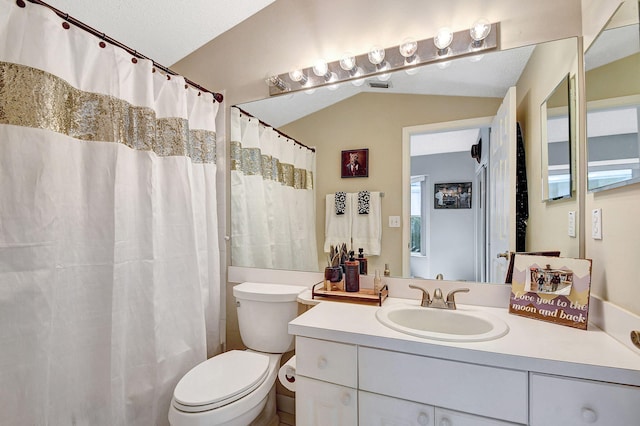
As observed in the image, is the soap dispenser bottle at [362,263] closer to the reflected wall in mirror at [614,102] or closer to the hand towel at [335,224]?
the hand towel at [335,224]

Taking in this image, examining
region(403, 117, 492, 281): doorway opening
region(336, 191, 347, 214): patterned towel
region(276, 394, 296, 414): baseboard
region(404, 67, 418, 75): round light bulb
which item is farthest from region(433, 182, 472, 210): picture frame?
region(276, 394, 296, 414): baseboard

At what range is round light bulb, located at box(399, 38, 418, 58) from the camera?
4.83ft

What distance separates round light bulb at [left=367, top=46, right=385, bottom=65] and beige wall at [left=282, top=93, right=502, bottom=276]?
168 mm

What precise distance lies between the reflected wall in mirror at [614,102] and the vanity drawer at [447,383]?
2.32ft

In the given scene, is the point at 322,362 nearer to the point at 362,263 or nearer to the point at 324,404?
the point at 324,404

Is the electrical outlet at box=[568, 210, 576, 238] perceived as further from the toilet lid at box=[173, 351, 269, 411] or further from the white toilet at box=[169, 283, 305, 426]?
the toilet lid at box=[173, 351, 269, 411]

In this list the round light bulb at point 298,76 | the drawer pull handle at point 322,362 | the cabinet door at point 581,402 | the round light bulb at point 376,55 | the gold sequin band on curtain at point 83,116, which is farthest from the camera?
the round light bulb at point 298,76

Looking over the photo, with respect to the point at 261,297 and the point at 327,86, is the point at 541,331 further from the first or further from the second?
the point at 327,86

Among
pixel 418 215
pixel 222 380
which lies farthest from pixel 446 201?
pixel 222 380

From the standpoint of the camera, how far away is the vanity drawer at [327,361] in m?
1.07

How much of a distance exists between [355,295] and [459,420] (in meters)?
0.63

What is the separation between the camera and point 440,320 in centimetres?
129

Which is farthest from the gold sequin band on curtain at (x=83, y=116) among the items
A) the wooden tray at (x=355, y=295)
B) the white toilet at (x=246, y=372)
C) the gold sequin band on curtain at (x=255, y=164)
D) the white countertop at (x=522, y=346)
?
the white countertop at (x=522, y=346)

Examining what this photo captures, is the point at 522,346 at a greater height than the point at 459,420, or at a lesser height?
greater
